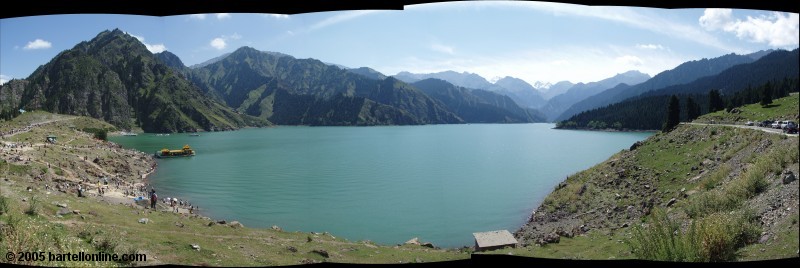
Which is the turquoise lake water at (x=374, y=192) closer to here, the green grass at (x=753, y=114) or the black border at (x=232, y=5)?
the green grass at (x=753, y=114)

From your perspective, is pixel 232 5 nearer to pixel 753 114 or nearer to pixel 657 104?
pixel 753 114

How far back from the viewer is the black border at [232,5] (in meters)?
2.76

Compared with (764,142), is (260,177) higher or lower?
lower

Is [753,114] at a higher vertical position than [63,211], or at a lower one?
higher

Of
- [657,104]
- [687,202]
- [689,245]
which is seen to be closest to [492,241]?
[687,202]

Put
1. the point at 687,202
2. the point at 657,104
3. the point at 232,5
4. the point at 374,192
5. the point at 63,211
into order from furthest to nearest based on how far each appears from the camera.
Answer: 1. the point at 657,104
2. the point at 374,192
3. the point at 687,202
4. the point at 63,211
5. the point at 232,5

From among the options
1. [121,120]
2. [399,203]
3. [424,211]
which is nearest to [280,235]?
[424,211]

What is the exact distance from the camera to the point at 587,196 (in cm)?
2759

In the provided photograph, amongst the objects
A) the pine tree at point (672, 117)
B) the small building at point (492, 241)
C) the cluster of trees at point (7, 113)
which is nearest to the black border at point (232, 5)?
the small building at point (492, 241)

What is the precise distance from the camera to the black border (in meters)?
2.76

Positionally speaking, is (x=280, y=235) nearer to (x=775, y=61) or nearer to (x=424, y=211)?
(x=424, y=211)

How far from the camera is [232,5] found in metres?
2.92

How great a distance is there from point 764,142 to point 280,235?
1971 cm

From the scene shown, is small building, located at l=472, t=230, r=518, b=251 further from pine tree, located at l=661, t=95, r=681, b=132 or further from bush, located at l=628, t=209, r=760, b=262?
pine tree, located at l=661, t=95, r=681, b=132
